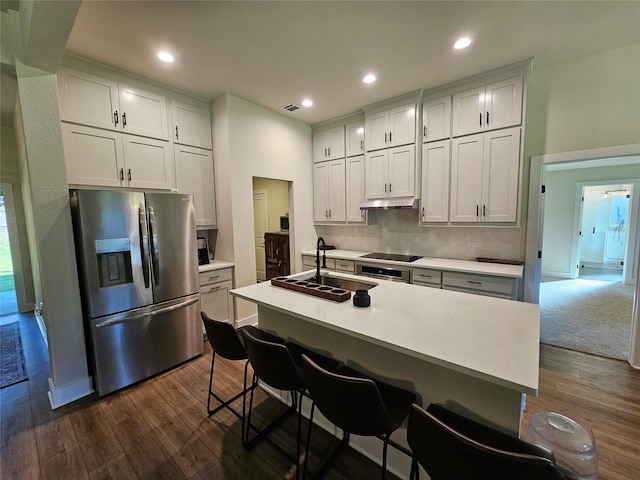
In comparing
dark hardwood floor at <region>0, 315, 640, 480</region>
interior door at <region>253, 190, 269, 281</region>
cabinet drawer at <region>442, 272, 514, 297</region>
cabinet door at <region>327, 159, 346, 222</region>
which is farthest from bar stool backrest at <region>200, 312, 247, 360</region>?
→ interior door at <region>253, 190, 269, 281</region>

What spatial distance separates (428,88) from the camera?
3.23m

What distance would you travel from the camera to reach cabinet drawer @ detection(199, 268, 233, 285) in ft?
10.6

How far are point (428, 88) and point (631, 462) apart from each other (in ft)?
11.8

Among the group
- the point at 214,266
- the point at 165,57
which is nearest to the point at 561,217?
the point at 214,266

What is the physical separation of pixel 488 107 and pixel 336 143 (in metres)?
2.04

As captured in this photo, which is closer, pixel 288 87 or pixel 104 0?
pixel 104 0

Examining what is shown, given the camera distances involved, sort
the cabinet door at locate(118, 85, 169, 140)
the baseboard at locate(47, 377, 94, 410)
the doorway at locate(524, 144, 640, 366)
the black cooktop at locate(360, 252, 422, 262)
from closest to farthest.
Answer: the baseboard at locate(47, 377, 94, 410)
the doorway at locate(524, 144, 640, 366)
the cabinet door at locate(118, 85, 169, 140)
the black cooktop at locate(360, 252, 422, 262)

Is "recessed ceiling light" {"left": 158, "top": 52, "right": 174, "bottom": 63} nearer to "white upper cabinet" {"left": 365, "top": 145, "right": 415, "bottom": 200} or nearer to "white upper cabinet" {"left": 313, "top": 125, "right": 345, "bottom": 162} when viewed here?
"white upper cabinet" {"left": 313, "top": 125, "right": 345, "bottom": 162}

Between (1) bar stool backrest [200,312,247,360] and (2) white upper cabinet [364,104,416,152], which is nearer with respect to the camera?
(1) bar stool backrest [200,312,247,360]

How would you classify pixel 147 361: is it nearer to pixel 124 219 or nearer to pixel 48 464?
pixel 48 464

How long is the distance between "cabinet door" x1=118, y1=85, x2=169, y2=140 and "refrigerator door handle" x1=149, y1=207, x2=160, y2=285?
3.44 feet

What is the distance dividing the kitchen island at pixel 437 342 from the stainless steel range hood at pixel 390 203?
164 centimetres

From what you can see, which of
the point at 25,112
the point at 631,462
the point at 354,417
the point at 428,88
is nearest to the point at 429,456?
the point at 354,417

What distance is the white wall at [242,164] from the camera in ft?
11.1
